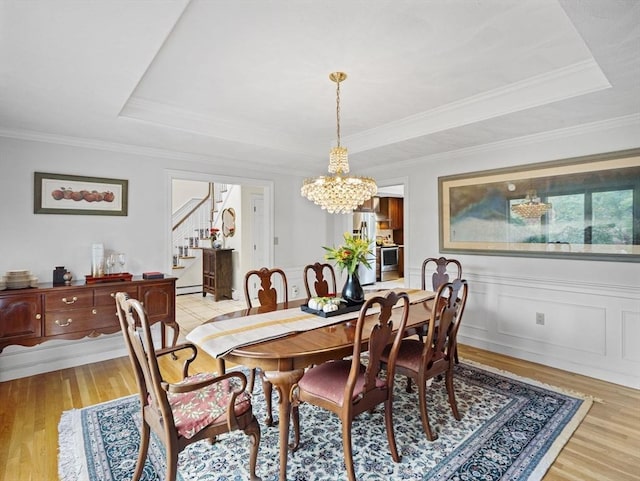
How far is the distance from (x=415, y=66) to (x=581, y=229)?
2.26 m

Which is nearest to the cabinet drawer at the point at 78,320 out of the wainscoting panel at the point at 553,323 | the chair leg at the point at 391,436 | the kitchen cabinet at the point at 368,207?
the chair leg at the point at 391,436

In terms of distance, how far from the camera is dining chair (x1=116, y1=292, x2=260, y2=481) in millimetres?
1536

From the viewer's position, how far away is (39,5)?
1525 millimetres

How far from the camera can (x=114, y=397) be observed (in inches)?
112

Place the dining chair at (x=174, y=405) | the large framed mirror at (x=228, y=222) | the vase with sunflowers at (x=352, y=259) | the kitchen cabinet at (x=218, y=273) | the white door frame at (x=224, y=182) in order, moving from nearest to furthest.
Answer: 1. the dining chair at (x=174, y=405)
2. the vase with sunflowers at (x=352, y=259)
3. the white door frame at (x=224, y=182)
4. the kitchen cabinet at (x=218, y=273)
5. the large framed mirror at (x=228, y=222)

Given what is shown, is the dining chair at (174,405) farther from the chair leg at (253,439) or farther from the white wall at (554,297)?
the white wall at (554,297)

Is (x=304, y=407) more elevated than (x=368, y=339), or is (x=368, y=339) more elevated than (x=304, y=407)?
(x=368, y=339)

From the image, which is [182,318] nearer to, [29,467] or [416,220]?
[29,467]

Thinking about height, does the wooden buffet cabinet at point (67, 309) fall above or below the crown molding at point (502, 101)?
below

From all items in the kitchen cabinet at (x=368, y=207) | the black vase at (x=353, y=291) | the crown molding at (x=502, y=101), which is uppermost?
the crown molding at (x=502, y=101)

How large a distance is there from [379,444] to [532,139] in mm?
3236

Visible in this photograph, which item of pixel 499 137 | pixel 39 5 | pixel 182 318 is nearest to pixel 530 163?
pixel 499 137

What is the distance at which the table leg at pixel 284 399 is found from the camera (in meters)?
1.79

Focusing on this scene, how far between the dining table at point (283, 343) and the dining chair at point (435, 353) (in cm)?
15
